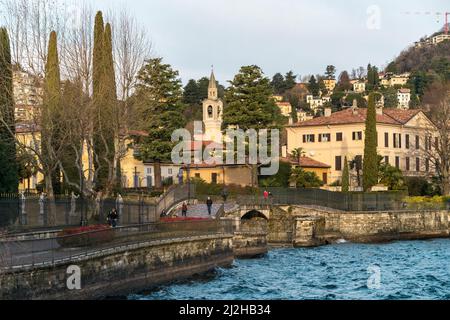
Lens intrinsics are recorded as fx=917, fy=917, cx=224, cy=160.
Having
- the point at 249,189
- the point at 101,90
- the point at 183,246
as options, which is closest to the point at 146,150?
the point at 249,189

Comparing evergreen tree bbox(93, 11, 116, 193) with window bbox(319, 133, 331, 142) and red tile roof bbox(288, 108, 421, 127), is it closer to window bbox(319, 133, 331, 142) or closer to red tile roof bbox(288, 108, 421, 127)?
red tile roof bbox(288, 108, 421, 127)

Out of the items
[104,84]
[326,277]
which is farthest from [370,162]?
[326,277]

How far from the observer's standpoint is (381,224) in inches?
2854

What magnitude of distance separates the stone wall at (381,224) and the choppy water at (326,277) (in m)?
7.19

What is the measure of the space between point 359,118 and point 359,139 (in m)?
2.37

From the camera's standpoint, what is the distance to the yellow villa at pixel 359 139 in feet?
314

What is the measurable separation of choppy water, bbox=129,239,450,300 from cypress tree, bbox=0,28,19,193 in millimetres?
13406

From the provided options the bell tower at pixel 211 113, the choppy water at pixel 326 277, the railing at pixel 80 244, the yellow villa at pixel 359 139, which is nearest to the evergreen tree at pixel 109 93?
the choppy water at pixel 326 277

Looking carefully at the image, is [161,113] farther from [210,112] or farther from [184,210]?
[210,112]

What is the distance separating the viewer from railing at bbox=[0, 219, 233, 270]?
1228 inches

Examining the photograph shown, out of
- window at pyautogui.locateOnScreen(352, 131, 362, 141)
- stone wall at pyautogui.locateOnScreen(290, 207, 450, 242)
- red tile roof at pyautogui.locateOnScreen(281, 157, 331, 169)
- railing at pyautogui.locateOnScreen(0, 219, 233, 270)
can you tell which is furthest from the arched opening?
window at pyautogui.locateOnScreen(352, 131, 362, 141)

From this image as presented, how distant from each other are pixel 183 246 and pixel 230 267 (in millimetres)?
6451

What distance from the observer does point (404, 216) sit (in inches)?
2931
